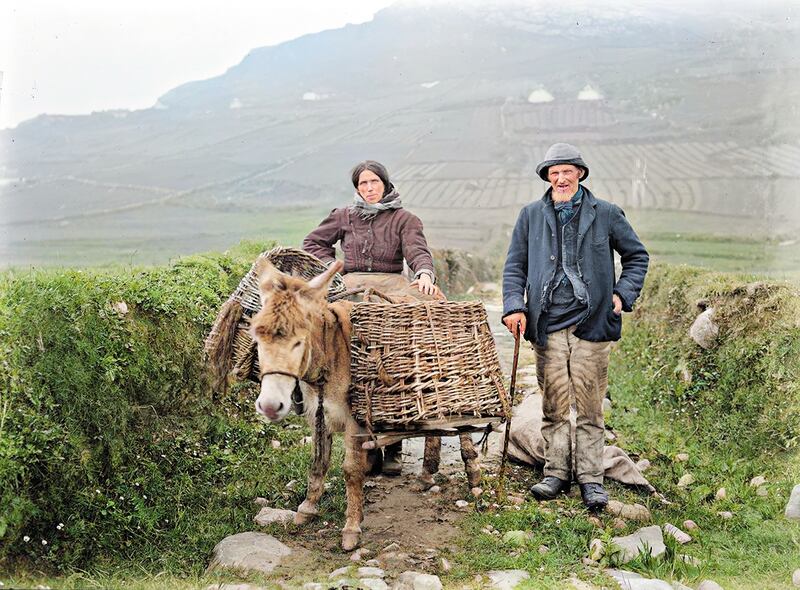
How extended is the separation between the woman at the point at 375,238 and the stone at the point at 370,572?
1723mm

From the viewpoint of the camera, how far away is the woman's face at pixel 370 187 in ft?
18.1

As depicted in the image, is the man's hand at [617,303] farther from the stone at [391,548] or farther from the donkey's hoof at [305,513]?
the donkey's hoof at [305,513]

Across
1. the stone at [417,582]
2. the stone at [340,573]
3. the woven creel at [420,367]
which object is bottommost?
the stone at [340,573]

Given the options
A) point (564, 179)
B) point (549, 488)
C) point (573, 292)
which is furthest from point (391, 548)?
point (564, 179)

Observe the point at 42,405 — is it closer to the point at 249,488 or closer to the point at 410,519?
the point at 249,488

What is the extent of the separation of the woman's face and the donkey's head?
5.78 feet

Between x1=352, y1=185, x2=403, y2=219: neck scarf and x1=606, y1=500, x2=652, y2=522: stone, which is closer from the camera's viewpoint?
x1=606, y1=500, x2=652, y2=522: stone

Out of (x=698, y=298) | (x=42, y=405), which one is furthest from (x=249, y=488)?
(x=698, y=298)

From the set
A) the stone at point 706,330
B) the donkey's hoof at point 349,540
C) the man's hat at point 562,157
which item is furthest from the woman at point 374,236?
the stone at point 706,330

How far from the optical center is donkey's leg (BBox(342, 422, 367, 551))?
4.27 meters

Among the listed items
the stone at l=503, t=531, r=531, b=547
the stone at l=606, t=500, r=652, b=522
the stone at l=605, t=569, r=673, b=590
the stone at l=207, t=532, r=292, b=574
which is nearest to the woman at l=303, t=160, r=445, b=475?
the stone at l=503, t=531, r=531, b=547

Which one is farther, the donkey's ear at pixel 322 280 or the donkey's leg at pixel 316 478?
the donkey's leg at pixel 316 478

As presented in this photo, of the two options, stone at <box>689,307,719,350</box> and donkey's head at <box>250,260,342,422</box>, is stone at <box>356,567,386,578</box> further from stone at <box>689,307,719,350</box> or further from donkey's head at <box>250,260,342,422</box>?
stone at <box>689,307,719,350</box>

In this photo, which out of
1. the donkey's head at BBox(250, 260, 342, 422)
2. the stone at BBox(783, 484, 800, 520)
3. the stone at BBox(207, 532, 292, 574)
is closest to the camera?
the donkey's head at BBox(250, 260, 342, 422)
